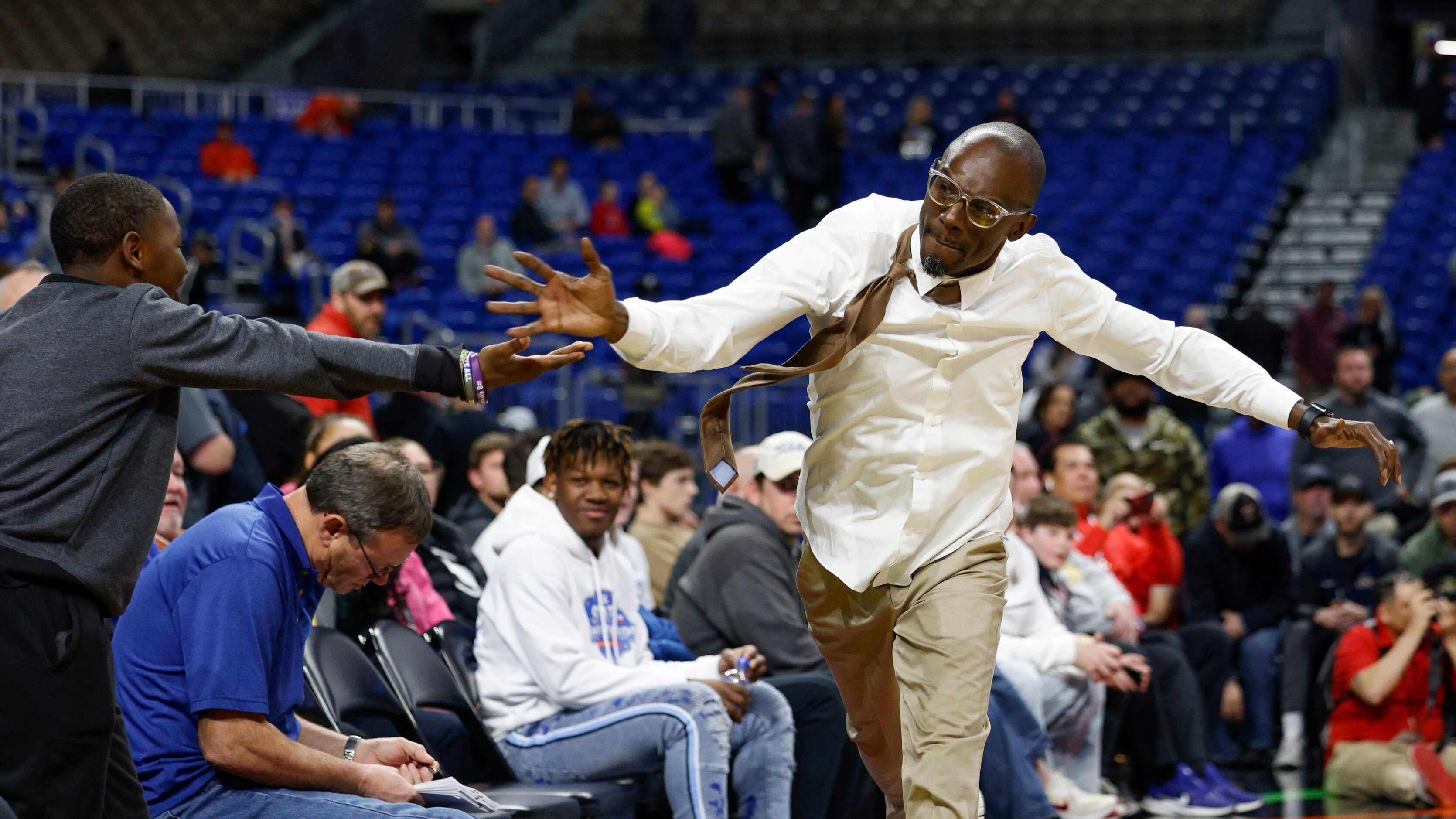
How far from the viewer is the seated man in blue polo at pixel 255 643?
3.02 meters

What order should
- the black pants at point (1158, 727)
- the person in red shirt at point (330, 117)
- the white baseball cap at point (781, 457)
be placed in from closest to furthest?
the white baseball cap at point (781, 457) < the black pants at point (1158, 727) < the person in red shirt at point (330, 117)

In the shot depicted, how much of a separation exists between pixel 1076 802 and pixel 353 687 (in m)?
2.80

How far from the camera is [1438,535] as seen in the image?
725cm

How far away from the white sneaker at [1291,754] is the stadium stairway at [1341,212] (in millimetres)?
5625

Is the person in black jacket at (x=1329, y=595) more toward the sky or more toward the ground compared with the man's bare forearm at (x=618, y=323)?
more toward the ground

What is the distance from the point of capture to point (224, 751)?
3016 mm

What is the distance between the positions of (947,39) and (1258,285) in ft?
22.3

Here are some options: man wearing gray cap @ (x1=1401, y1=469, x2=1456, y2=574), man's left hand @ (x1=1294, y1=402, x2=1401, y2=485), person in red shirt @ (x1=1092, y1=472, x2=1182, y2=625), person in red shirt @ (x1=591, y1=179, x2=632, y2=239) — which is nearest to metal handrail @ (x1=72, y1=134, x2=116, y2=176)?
person in red shirt @ (x1=591, y1=179, x2=632, y2=239)

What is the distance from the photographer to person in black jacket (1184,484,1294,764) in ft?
23.9

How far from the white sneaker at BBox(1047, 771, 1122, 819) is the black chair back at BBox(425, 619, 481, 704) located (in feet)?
7.02

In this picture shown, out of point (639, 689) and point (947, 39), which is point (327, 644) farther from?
point (947, 39)

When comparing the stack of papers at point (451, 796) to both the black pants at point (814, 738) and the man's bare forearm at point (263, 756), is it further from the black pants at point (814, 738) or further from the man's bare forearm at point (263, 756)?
the black pants at point (814, 738)

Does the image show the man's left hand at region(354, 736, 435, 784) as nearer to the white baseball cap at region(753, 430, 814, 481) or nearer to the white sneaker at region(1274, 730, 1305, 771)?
the white baseball cap at region(753, 430, 814, 481)

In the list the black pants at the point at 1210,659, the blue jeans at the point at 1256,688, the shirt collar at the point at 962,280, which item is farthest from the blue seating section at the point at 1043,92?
the shirt collar at the point at 962,280
